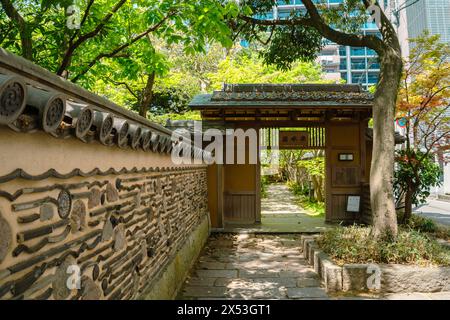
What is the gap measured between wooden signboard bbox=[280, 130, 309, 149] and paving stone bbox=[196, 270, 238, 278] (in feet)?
17.8

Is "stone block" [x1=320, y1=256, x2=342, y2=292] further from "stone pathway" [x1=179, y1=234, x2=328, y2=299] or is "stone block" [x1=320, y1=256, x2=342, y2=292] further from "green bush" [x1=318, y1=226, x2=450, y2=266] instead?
"green bush" [x1=318, y1=226, x2=450, y2=266]

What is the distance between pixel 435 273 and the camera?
4652 millimetres

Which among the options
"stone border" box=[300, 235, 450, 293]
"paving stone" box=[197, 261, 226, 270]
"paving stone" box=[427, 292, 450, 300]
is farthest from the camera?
"paving stone" box=[197, 261, 226, 270]

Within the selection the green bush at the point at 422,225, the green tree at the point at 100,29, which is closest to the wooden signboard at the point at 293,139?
the green bush at the point at 422,225

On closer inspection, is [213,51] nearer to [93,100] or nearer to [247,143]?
[247,143]

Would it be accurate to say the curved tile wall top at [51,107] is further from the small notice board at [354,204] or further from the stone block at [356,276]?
the small notice board at [354,204]

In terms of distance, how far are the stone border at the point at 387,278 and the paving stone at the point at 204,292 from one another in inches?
62.5

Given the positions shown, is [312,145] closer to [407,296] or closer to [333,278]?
[333,278]

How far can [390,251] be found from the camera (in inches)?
197

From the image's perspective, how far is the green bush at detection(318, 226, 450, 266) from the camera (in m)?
4.93

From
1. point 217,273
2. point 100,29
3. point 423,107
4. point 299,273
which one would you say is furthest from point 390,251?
point 100,29

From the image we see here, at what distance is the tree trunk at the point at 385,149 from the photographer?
5441mm

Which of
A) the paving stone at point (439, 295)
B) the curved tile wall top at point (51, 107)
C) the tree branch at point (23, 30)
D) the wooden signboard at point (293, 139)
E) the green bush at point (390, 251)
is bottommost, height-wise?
the paving stone at point (439, 295)

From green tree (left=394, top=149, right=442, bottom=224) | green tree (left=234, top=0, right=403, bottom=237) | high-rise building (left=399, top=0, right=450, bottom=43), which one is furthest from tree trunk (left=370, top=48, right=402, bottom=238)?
high-rise building (left=399, top=0, right=450, bottom=43)
